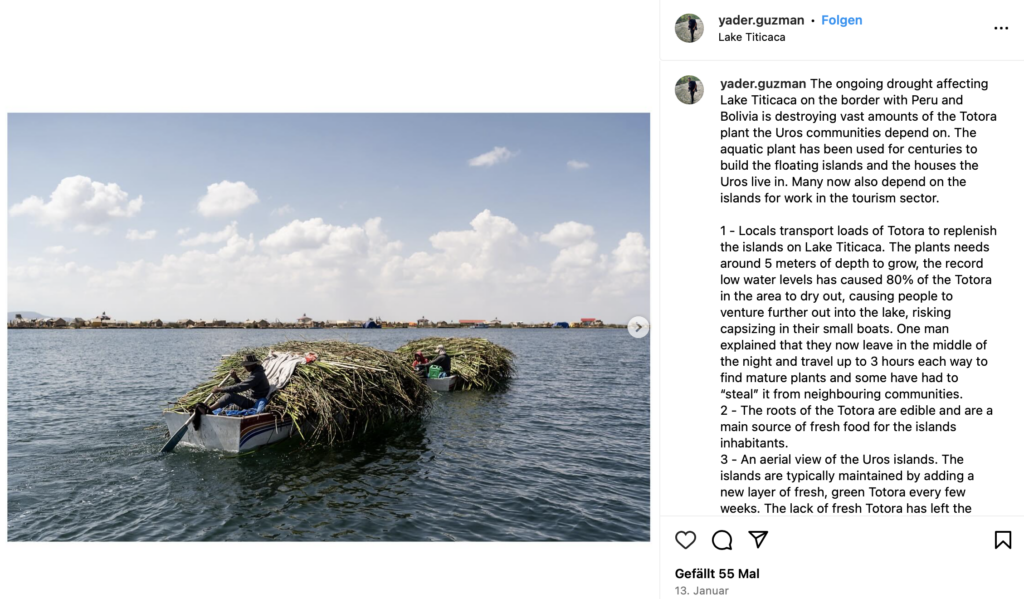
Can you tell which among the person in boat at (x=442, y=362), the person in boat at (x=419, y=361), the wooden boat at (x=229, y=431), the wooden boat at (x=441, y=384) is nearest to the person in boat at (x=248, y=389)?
the wooden boat at (x=229, y=431)

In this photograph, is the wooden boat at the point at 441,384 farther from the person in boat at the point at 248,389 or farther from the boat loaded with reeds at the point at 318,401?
the person in boat at the point at 248,389

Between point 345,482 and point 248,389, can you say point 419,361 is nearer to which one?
point 248,389

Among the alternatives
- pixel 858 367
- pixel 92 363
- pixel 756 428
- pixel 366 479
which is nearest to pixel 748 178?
pixel 858 367

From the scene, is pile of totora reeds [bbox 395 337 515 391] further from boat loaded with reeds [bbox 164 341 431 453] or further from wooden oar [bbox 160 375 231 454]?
wooden oar [bbox 160 375 231 454]

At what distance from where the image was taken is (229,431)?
14039 millimetres
